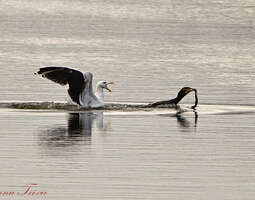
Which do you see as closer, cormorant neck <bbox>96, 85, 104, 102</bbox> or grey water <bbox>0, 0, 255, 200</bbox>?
grey water <bbox>0, 0, 255, 200</bbox>

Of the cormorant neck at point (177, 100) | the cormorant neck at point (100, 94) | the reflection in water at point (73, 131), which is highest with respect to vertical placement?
the cormorant neck at point (100, 94)

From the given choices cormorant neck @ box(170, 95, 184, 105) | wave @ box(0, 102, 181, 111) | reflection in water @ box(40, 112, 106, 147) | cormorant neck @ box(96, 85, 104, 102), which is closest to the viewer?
reflection in water @ box(40, 112, 106, 147)

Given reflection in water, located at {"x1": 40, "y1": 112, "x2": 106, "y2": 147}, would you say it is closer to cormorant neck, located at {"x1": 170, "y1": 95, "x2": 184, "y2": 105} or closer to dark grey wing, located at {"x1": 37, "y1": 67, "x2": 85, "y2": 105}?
dark grey wing, located at {"x1": 37, "y1": 67, "x2": 85, "y2": 105}

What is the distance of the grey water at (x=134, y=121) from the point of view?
1755 cm

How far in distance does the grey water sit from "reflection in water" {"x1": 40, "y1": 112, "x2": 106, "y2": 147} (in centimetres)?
3

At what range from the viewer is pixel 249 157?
66.6 ft

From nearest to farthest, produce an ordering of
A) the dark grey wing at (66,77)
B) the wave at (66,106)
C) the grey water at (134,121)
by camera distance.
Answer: the grey water at (134,121)
the dark grey wing at (66,77)
the wave at (66,106)

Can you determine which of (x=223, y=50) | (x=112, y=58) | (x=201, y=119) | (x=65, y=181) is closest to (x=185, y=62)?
(x=112, y=58)

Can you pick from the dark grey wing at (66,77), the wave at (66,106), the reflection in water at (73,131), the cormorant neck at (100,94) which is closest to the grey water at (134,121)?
the reflection in water at (73,131)

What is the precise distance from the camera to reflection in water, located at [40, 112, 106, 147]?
2206 cm

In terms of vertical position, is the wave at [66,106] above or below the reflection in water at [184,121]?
above

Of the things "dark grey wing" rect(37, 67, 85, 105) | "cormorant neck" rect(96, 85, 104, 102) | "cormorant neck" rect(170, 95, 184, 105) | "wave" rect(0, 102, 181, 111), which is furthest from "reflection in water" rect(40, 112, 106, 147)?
"cormorant neck" rect(170, 95, 184, 105)

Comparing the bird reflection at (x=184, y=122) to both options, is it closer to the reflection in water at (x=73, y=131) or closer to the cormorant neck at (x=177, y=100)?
the cormorant neck at (x=177, y=100)

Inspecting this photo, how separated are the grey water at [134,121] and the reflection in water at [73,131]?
29 millimetres
